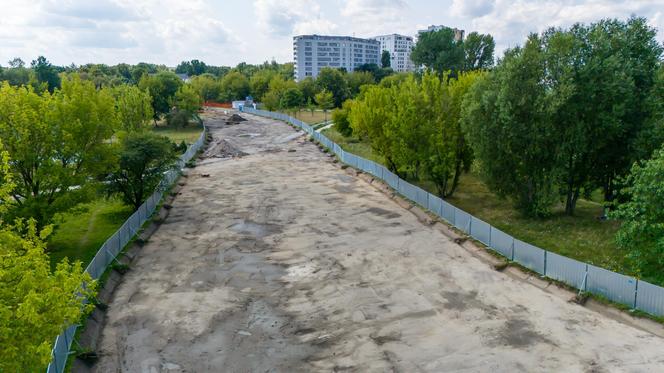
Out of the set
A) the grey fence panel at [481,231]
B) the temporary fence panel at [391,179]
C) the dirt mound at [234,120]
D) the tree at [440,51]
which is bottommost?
the grey fence panel at [481,231]

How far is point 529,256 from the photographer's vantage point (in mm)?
21953

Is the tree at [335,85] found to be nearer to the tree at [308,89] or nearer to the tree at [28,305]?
the tree at [308,89]

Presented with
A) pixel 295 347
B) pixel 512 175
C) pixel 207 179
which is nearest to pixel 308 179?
pixel 207 179

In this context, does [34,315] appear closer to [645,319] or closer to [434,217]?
[645,319]

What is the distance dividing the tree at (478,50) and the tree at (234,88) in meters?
54.8

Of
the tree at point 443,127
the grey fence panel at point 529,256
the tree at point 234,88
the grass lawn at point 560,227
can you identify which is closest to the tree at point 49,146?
the tree at point 443,127

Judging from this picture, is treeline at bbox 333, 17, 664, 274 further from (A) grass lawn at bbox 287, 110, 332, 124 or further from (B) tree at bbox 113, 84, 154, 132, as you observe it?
(A) grass lawn at bbox 287, 110, 332, 124

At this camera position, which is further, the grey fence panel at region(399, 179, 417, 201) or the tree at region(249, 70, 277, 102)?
the tree at region(249, 70, 277, 102)

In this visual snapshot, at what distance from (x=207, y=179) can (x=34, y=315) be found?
34057mm

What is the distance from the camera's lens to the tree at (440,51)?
332 feet

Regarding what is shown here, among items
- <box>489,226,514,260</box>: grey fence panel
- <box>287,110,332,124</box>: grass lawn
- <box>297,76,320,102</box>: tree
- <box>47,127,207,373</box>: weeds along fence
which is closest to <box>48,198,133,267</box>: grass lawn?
<box>47,127,207,373</box>: weeds along fence

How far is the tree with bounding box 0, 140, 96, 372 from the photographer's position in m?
9.85

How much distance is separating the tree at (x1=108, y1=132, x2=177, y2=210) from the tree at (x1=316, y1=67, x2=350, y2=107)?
7638 cm

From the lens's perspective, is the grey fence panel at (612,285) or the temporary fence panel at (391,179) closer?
the grey fence panel at (612,285)
